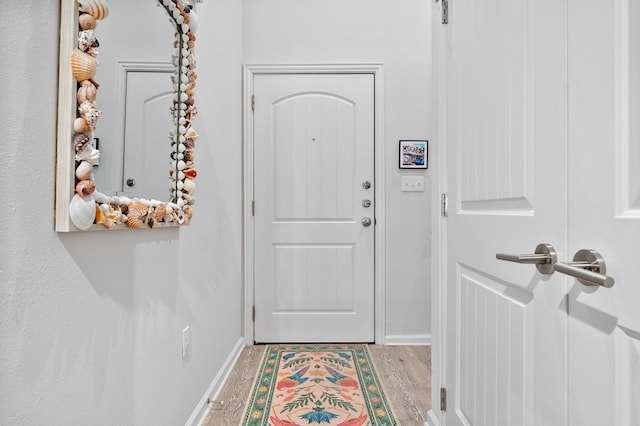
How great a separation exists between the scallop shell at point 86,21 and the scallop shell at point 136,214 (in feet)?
1.40

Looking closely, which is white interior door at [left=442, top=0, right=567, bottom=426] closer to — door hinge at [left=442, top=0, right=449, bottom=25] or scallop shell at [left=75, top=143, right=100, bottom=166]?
door hinge at [left=442, top=0, right=449, bottom=25]

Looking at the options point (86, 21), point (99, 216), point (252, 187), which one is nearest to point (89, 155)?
point (99, 216)

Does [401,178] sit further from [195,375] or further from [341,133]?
[195,375]

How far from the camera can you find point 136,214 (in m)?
0.95

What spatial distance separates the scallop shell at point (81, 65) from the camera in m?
0.71

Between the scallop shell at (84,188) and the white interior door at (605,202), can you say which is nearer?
the white interior door at (605,202)

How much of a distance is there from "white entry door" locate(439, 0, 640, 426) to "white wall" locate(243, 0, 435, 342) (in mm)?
1283

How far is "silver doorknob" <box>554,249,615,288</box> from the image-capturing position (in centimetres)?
Result: 54

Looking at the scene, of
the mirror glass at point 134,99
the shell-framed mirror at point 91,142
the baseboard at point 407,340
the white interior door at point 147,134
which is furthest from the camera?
the baseboard at point 407,340

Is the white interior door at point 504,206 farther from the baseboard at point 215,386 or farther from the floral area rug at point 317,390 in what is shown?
the baseboard at point 215,386

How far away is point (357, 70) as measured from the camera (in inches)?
99.0

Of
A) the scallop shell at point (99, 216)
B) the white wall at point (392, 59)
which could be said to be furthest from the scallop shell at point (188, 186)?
the white wall at point (392, 59)

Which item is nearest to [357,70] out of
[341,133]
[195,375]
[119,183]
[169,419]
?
[341,133]

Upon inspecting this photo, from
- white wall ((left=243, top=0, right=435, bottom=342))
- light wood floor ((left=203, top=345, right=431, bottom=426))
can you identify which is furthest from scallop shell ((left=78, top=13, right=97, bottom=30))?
white wall ((left=243, top=0, right=435, bottom=342))
